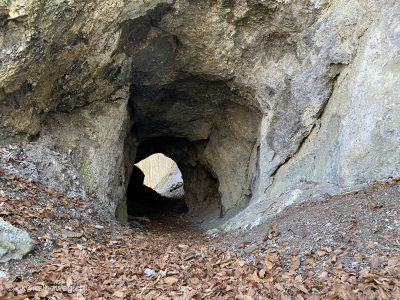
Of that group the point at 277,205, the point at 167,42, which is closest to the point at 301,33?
the point at 167,42

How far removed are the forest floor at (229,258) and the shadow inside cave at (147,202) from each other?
30.3 ft

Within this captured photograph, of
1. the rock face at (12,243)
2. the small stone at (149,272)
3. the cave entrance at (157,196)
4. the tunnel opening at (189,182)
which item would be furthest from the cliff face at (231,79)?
the cave entrance at (157,196)

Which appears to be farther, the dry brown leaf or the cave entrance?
the cave entrance

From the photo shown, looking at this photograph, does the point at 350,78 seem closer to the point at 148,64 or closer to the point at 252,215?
the point at 252,215

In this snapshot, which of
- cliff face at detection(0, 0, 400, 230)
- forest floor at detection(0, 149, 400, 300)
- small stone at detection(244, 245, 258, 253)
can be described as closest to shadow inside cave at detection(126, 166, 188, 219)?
cliff face at detection(0, 0, 400, 230)

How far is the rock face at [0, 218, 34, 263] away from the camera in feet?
11.5

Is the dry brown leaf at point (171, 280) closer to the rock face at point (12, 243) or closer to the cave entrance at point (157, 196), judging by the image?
the rock face at point (12, 243)

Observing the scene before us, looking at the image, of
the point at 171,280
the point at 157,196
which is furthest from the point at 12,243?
the point at 157,196

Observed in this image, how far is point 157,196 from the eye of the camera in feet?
61.0

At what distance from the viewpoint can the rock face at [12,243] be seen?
349 cm

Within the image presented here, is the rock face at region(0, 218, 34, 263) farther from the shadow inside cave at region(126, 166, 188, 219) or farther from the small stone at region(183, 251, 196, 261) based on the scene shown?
the shadow inside cave at region(126, 166, 188, 219)

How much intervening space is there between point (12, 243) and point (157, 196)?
15072 millimetres

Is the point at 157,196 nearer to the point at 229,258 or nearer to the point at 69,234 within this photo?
the point at 69,234

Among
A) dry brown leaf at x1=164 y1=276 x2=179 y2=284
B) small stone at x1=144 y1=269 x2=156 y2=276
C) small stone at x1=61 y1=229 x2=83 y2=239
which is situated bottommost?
small stone at x1=61 y1=229 x2=83 y2=239
